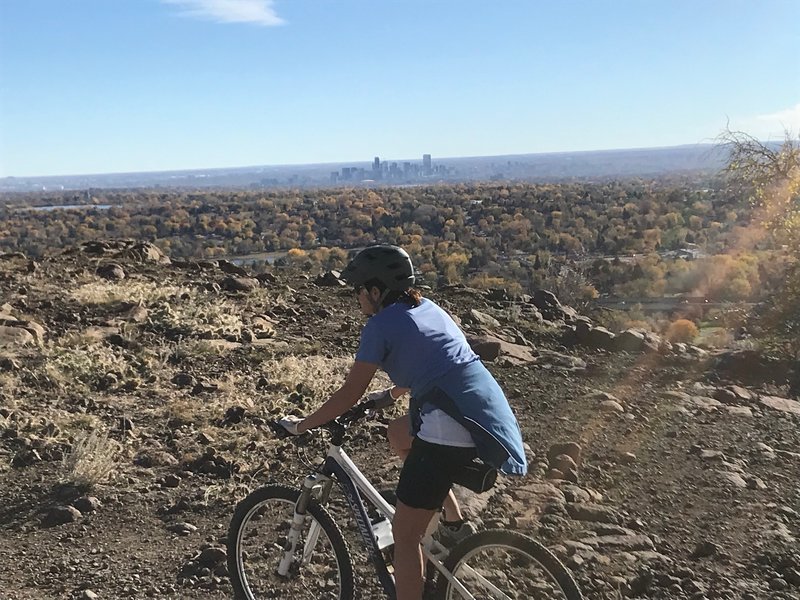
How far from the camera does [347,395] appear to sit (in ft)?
9.46

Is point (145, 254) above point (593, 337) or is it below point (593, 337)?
above

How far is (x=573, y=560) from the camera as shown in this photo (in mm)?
4078

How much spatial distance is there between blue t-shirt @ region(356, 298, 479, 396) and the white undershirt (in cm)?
12

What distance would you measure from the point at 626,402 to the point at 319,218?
6079 centimetres

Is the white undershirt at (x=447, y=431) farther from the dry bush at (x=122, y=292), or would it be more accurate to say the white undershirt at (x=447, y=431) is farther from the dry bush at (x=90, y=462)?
the dry bush at (x=122, y=292)

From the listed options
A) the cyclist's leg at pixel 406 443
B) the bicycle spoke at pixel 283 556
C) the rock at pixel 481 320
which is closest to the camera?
the cyclist's leg at pixel 406 443

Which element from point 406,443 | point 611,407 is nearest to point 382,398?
point 406,443

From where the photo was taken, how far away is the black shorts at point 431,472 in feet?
9.12

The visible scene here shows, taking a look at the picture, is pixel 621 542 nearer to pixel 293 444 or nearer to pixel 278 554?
pixel 278 554

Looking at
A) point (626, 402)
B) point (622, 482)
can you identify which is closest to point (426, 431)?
point (622, 482)

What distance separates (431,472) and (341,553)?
0.78 m

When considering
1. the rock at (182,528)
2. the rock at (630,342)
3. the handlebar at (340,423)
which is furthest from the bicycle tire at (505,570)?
the rock at (630,342)

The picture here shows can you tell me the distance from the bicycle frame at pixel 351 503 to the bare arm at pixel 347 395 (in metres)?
0.28

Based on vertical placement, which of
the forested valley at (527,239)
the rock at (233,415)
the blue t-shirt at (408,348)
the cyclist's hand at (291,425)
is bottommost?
the forested valley at (527,239)
